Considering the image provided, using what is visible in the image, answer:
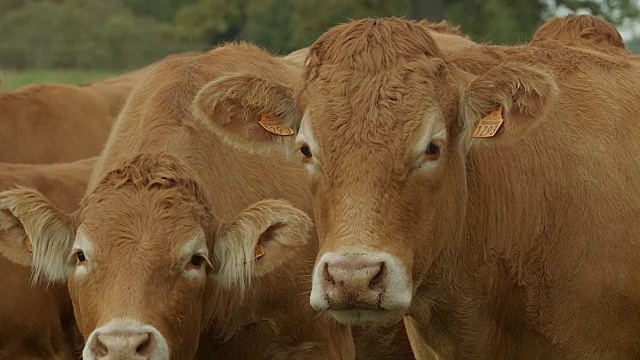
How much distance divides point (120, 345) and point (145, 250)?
0.48 meters

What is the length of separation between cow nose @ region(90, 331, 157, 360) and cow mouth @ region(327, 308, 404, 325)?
774 millimetres

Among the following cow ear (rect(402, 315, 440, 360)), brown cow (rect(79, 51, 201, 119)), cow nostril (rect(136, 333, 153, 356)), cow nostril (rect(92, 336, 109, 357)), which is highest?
cow nostril (rect(92, 336, 109, 357))

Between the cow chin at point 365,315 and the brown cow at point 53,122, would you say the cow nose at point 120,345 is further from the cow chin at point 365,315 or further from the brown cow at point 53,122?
the brown cow at point 53,122

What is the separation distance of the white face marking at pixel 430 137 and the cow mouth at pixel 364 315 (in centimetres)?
66

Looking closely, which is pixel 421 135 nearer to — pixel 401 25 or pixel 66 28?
pixel 401 25

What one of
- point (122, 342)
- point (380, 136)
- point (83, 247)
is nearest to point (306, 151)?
point (380, 136)

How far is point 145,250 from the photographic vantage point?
551 cm

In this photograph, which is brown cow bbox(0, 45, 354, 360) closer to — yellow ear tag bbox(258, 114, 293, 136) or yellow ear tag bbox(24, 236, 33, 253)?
yellow ear tag bbox(24, 236, 33, 253)

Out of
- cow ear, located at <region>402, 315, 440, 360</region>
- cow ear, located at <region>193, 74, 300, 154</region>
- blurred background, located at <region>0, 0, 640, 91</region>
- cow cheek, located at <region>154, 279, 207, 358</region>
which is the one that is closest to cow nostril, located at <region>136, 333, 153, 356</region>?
cow cheek, located at <region>154, 279, 207, 358</region>

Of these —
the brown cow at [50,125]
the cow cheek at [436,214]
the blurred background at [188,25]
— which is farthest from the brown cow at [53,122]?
the blurred background at [188,25]

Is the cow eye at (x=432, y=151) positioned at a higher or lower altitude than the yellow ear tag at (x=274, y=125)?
higher

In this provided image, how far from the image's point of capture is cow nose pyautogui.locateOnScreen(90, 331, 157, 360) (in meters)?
5.19

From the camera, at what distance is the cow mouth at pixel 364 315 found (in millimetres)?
5238

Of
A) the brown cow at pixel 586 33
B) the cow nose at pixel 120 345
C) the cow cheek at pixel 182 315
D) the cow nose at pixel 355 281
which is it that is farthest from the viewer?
the brown cow at pixel 586 33
